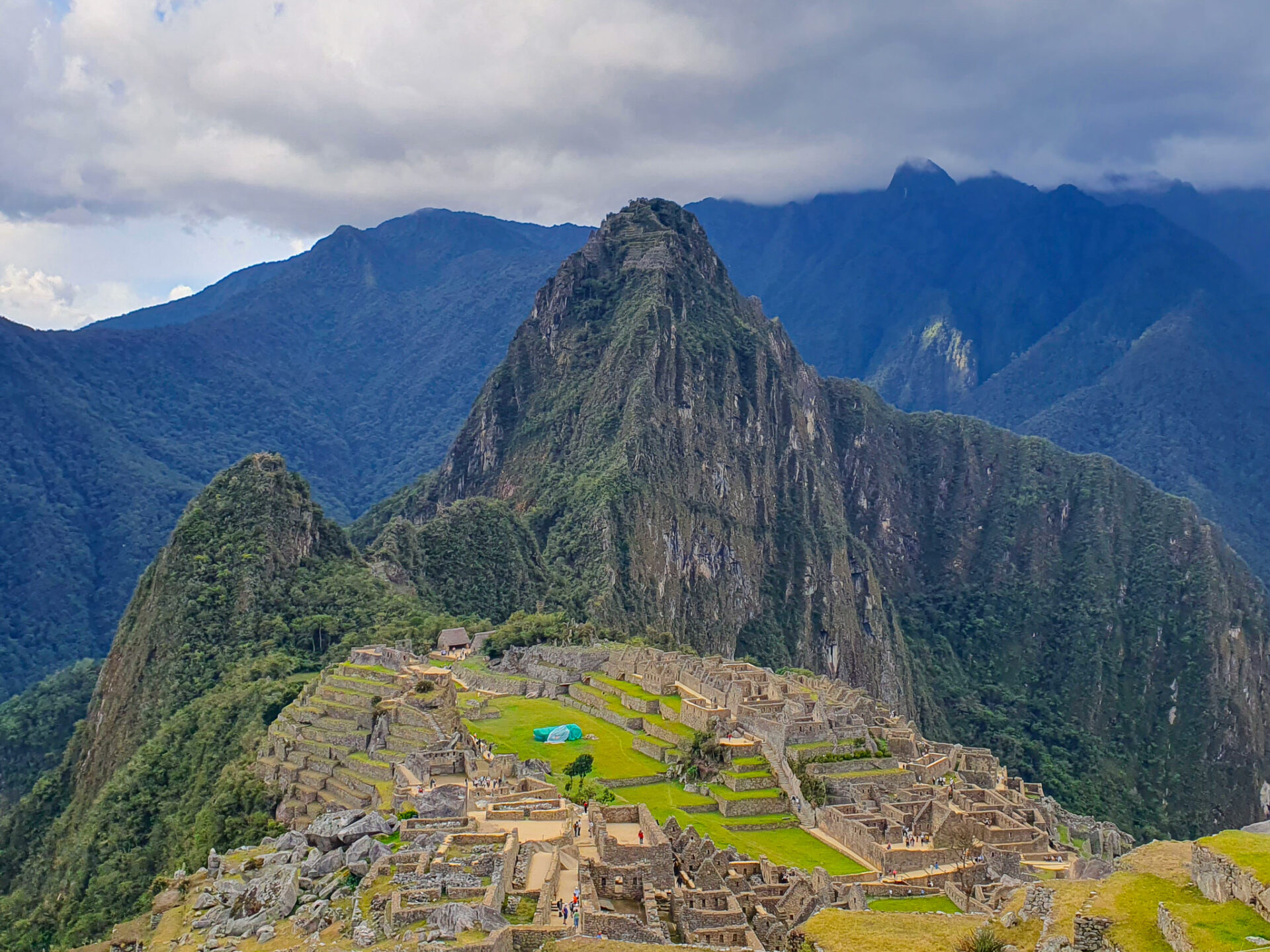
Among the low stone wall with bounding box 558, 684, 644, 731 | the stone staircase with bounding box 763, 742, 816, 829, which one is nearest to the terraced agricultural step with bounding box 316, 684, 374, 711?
the low stone wall with bounding box 558, 684, 644, 731

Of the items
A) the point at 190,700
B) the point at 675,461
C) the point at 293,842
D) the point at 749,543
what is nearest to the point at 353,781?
the point at 293,842

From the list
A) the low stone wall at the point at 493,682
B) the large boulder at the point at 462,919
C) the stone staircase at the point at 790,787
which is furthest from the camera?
the low stone wall at the point at 493,682

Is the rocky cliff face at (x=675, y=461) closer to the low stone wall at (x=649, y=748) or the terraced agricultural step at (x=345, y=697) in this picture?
the terraced agricultural step at (x=345, y=697)

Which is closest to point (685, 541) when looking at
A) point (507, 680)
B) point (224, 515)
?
point (224, 515)

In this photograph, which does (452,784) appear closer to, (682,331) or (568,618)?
(568,618)

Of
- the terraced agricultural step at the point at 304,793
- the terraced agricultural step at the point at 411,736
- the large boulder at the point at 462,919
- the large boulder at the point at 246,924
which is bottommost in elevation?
the terraced agricultural step at the point at 304,793

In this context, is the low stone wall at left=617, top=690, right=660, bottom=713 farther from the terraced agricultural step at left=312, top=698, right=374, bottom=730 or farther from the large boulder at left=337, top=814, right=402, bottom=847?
the large boulder at left=337, top=814, right=402, bottom=847

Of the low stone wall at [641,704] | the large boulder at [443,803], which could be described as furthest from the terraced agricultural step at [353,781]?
the low stone wall at [641,704]
